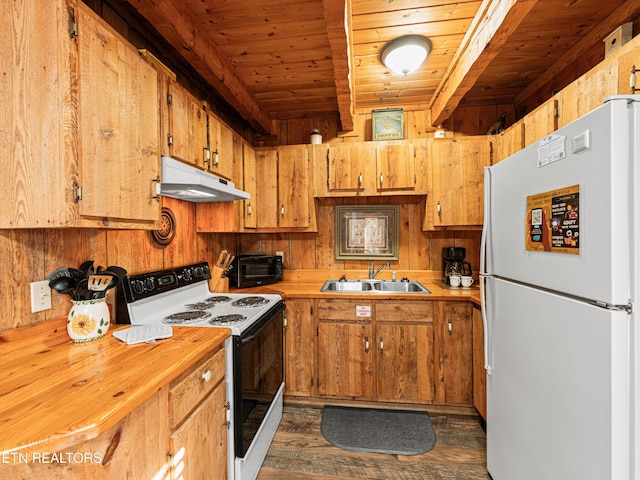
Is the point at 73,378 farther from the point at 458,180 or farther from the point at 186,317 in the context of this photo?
the point at 458,180

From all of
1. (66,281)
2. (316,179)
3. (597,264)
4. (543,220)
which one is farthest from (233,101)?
(597,264)

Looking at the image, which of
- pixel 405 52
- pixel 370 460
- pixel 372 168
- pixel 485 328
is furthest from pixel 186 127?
pixel 370 460

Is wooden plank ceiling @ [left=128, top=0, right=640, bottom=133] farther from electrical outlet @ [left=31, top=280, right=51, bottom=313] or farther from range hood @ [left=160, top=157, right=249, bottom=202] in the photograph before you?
electrical outlet @ [left=31, top=280, right=51, bottom=313]

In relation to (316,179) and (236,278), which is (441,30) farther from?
(236,278)

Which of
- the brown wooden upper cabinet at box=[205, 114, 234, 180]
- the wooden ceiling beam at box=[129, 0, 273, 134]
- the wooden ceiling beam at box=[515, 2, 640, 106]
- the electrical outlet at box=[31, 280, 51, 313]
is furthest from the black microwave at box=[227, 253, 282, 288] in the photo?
the wooden ceiling beam at box=[515, 2, 640, 106]

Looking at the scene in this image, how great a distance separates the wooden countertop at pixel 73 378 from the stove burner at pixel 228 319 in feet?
0.40

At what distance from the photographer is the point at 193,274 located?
2074 millimetres

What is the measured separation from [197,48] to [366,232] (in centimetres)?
199

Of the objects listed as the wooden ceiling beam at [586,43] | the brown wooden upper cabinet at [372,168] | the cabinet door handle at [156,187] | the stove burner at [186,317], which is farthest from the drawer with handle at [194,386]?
the wooden ceiling beam at [586,43]

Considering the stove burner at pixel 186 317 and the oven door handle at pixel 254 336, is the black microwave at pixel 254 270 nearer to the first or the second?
the oven door handle at pixel 254 336

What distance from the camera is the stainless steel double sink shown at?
8.79 ft

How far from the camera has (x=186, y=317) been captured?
5.30 feet

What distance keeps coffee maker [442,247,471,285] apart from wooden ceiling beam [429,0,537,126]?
1.22 meters

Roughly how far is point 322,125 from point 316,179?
0.68 metres
